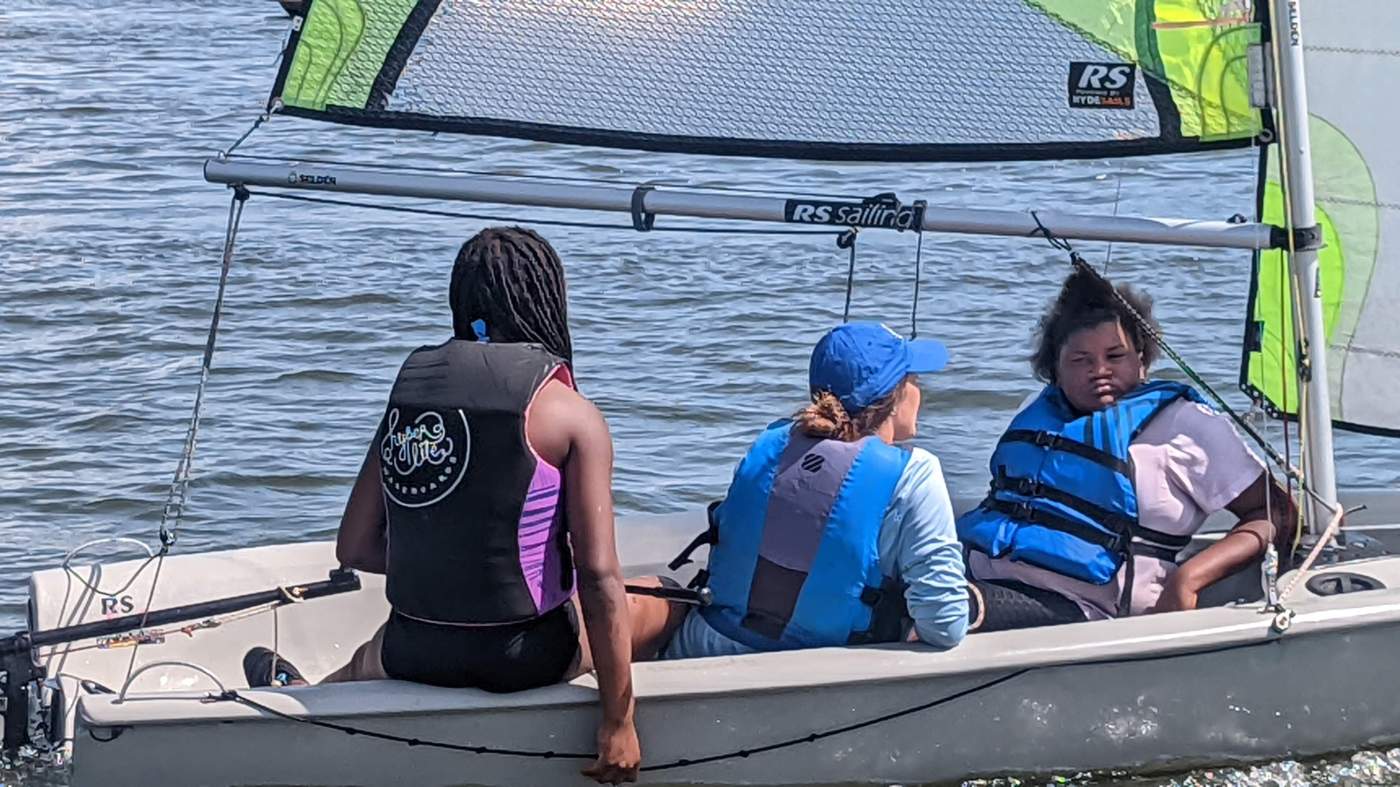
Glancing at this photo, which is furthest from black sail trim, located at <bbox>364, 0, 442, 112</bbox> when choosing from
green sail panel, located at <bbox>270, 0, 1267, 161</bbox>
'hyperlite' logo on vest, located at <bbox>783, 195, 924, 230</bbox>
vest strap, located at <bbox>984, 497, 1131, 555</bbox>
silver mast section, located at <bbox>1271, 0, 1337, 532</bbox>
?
silver mast section, located at <bbox>1271, 0, 1337, 532</bbox>

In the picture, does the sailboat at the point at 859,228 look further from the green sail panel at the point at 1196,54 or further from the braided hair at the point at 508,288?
the braided hair at the point at 508,288

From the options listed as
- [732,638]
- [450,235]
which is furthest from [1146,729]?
[450,235]

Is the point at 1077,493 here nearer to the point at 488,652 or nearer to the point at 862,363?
the point at 862,363

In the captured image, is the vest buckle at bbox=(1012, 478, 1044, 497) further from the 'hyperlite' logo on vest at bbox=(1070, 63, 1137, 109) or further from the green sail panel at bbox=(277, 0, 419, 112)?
the green sail panel at bbox=(277, 0, 419, 112)

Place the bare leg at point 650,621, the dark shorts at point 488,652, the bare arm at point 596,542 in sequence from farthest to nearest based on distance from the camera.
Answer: the bare leg at point 650,621
the dark shorts at point 488,652
the bare arm at point 596,542

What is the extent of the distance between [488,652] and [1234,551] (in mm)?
1300

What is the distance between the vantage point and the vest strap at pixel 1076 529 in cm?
362

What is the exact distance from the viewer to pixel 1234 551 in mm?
3627

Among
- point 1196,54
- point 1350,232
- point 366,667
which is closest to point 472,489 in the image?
point 366,667

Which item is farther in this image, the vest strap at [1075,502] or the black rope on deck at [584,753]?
the vest strap at [1075,502]

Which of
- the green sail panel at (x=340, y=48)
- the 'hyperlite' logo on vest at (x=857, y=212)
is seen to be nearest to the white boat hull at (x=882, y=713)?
the 'hyperlite' logo on vest at (x=857, y=212)

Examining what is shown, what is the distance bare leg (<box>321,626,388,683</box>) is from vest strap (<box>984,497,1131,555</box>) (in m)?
1.13

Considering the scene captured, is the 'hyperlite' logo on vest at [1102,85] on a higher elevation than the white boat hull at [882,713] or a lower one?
higher

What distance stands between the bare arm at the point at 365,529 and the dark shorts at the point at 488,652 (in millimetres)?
133
